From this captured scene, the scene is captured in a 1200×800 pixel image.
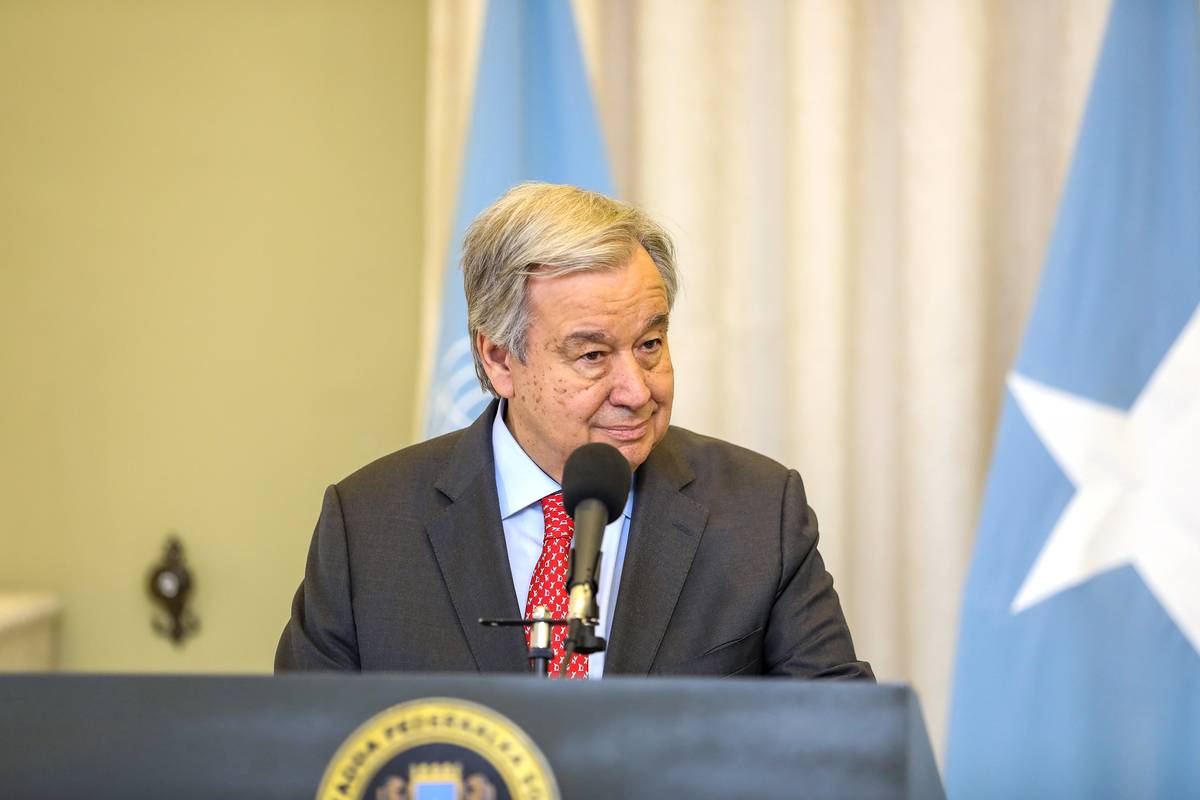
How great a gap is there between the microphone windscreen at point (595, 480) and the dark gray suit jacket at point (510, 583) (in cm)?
63

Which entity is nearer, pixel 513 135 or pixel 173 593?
pixel 513 135

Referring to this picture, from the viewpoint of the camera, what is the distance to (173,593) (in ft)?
12.6

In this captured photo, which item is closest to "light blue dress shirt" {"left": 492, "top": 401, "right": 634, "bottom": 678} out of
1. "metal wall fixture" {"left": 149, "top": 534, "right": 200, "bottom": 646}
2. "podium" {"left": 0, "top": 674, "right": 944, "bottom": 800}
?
"podium" {"left": 0, "top": 674, "right": 944, "bottom": 800}

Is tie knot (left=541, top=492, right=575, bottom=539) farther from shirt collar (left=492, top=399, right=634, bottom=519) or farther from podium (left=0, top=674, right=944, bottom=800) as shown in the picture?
podium (left=0, top=674, right=944, bottom=800)

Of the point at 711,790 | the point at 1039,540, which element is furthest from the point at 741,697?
the point at 1039,540

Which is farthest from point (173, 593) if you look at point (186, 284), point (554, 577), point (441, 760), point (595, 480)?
point (441, 760)

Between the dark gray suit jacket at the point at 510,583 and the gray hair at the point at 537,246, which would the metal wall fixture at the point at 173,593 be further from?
the gray hair at the point at 537,246

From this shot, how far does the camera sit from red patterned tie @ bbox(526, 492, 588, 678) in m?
2.26

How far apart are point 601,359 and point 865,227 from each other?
1.69 m

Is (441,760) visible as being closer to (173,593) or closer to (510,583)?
(510,583)

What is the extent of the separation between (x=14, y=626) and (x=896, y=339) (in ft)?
8.44

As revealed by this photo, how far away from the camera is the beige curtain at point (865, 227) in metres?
3.55

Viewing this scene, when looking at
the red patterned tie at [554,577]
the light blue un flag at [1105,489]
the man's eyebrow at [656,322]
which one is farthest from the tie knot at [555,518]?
the light blue un flag at [1105,489]

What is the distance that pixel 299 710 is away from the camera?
4.09ft
